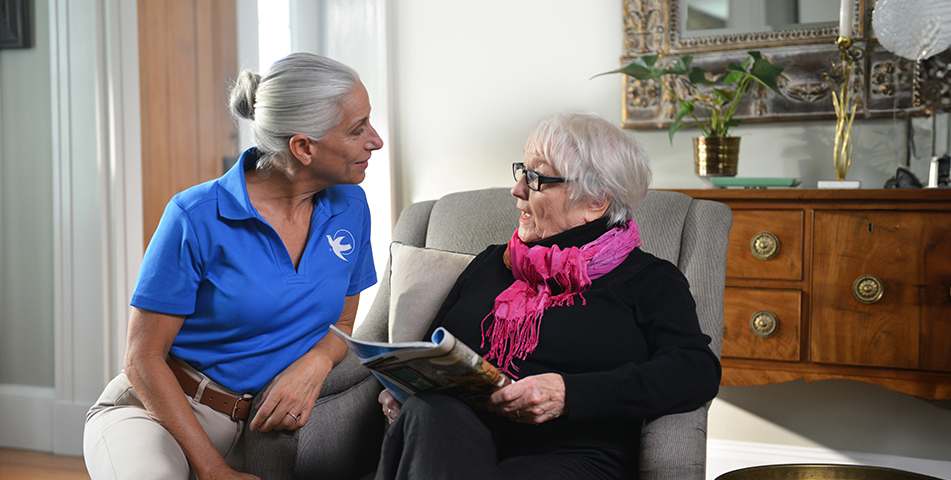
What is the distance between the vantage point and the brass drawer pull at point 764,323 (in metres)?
1.84

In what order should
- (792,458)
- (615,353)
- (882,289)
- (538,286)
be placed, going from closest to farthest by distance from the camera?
(615,353), (538,286), (882,289), (792,458)

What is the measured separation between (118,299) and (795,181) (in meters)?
2.15

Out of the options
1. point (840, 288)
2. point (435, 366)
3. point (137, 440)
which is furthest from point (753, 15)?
point (137, 440)

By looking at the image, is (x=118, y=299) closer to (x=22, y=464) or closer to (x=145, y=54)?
(x=22, y=464)

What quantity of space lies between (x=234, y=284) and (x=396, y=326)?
0.39 m

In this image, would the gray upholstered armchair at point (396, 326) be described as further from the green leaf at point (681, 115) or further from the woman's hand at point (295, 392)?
the green leaf at point (681, 115)

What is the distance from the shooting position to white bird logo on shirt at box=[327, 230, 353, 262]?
4.44ft

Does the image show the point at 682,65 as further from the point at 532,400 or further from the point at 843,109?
the point at 532,400

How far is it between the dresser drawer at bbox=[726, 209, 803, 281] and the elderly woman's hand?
979mm

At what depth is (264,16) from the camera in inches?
109

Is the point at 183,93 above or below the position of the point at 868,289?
above

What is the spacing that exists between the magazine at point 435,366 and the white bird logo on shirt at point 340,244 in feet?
1.11

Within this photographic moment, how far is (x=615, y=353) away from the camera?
3.92 feet

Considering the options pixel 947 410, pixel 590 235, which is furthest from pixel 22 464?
pixel 947 410
